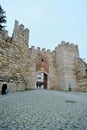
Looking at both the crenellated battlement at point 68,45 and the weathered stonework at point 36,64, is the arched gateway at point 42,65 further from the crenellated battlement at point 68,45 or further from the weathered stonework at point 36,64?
the crenellated battlement at point 68,45

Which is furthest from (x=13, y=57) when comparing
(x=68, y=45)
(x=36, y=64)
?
(x=68, y=45)

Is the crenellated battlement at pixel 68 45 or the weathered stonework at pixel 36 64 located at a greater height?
the crenellated battlement at pixel 68 45

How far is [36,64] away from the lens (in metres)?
16.4

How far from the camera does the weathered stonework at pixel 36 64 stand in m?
9.80

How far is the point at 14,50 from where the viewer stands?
10555mm

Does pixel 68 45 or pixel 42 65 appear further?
pixel 42 65

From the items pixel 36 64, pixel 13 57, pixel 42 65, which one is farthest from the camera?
pixel 42 65

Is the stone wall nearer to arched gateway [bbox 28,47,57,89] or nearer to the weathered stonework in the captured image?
the weathered stonework

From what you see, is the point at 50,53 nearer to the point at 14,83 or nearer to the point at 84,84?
the point at 84,84

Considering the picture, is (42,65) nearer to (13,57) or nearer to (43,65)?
(43,65)

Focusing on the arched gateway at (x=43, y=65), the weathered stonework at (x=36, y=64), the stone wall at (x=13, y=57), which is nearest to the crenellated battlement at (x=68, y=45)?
the weathered stonework at (x=36, y=64)

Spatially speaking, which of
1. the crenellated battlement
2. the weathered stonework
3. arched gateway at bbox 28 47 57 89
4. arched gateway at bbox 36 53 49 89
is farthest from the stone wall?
the crenellated battlement

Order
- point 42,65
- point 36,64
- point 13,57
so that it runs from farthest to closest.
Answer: point 42,65 < point 36,64 < point 13,57

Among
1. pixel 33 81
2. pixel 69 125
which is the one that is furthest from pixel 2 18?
pixel 69 125
